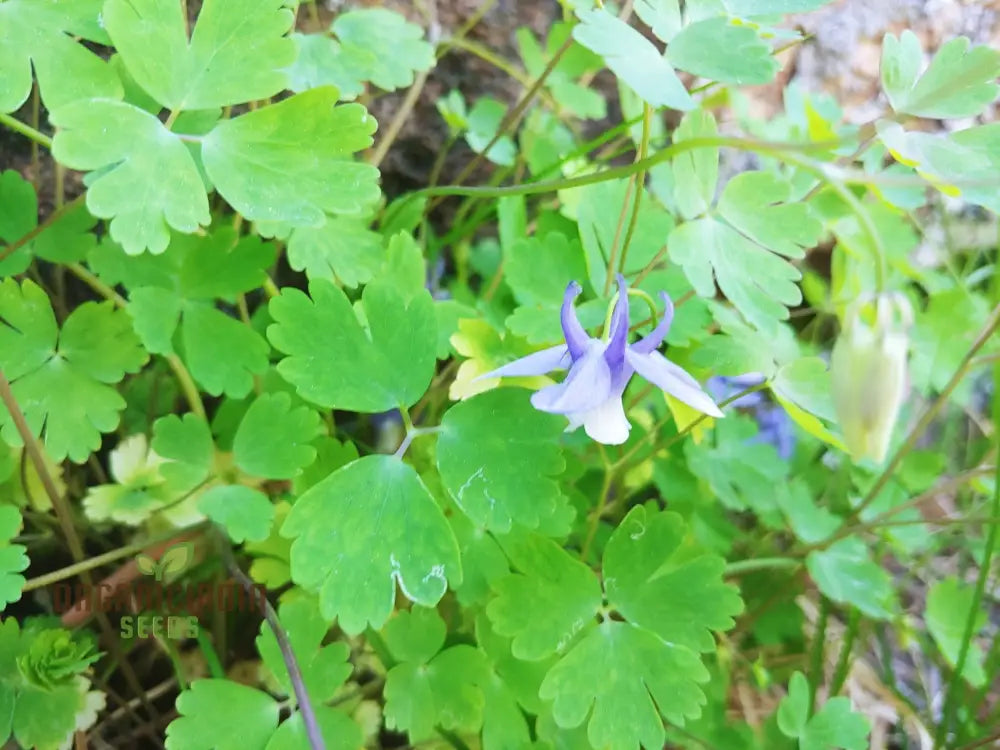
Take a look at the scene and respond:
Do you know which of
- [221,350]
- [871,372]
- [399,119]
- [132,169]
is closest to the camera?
[871,372]

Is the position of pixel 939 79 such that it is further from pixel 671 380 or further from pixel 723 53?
pixel 671 380

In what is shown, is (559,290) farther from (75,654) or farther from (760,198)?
(75,654)

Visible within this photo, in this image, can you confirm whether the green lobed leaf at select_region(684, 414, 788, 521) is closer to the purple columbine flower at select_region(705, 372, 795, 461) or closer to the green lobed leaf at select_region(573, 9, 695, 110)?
the purple columbine flower at select_region(705, 372, 795, 461)

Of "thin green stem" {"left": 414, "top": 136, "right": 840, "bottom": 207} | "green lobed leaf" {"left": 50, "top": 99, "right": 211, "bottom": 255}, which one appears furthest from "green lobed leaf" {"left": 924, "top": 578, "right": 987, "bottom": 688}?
"green lobed leaf" {"left": 50, "top": 99, "right": 211, "bottom": 255}

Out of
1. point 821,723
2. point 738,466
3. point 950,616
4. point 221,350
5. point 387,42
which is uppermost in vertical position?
point 387,42

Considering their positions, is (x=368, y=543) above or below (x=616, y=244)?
below

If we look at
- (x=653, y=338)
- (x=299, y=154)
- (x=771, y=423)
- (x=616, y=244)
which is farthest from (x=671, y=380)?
(x=771, y=423)

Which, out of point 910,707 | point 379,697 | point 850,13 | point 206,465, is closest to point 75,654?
point 206,465

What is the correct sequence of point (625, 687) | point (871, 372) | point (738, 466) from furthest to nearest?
point (738, 466) < point (625, 687) < point (871, 372)

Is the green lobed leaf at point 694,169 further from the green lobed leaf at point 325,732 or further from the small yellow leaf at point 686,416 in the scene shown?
the green lobed leaf at point 325,732
